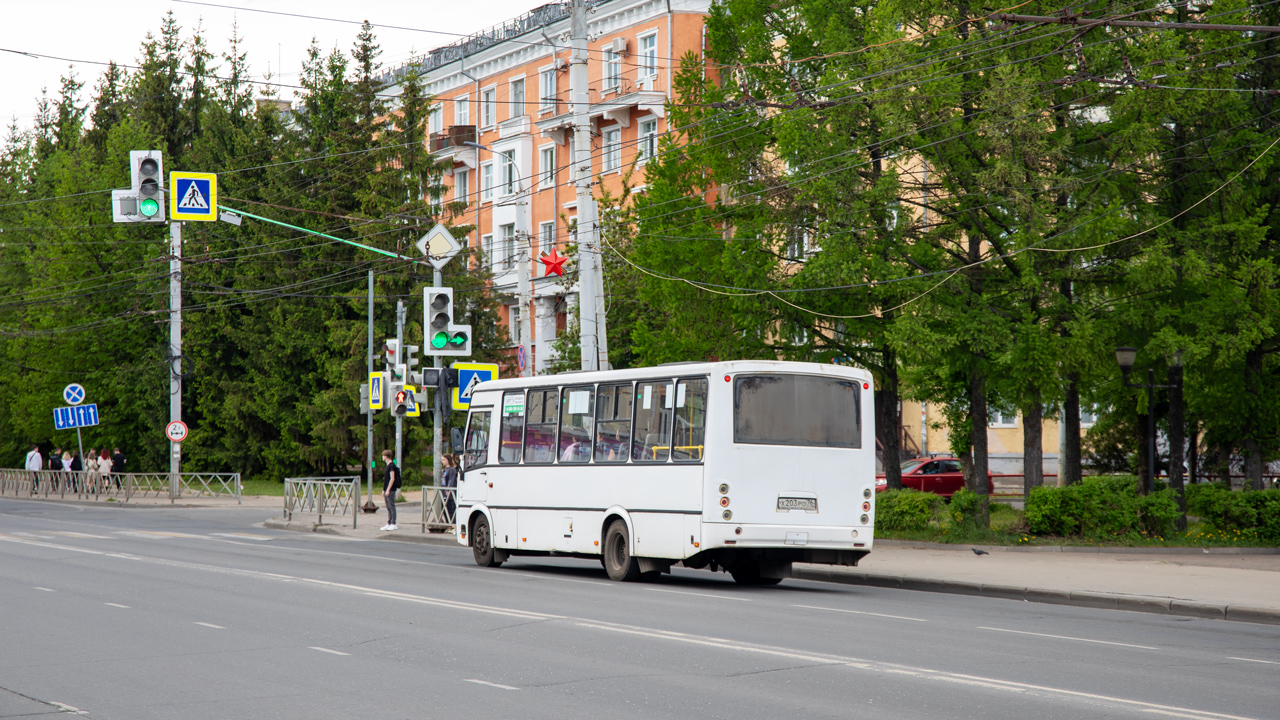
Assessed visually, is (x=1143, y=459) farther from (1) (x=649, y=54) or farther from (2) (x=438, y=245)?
(1) (x=649, y=54)

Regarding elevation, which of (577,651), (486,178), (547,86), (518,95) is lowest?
(577,651)

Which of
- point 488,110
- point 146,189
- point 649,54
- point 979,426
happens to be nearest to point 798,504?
point 979,426

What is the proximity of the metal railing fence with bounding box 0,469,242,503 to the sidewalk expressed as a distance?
95.0ft

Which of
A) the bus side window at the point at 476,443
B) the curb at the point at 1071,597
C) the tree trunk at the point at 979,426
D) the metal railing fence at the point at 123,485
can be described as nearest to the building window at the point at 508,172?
the metal railing fence at the point at 123,485

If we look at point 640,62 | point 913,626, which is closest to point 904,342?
point 913,626

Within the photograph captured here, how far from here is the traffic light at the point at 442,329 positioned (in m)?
22.2

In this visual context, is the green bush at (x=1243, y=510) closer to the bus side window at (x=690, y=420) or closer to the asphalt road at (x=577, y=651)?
the asphalt road at (x=577, y=651)

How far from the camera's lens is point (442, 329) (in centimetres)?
2234

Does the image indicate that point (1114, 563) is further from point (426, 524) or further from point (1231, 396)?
point (426, 524)

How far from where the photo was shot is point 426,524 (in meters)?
29.3

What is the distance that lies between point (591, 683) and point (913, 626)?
16.0 ft

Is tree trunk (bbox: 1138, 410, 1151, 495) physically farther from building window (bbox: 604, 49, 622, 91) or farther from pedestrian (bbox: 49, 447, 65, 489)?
pedestrian (bbox: 49, 447, 65, 489)

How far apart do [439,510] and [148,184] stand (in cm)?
1041

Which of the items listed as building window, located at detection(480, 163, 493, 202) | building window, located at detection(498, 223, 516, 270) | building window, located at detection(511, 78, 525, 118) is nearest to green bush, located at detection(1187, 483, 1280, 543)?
building window, located at detection(498, 223, 516, 270)
